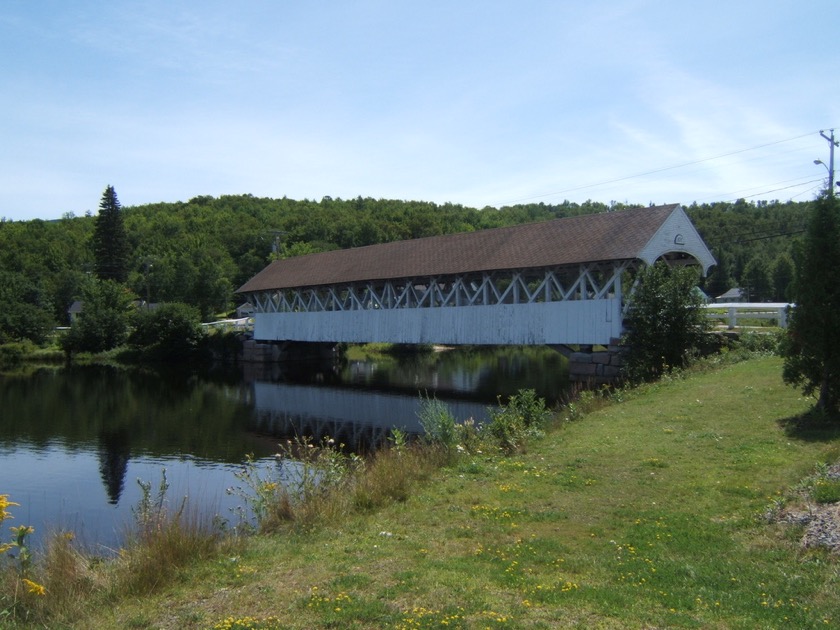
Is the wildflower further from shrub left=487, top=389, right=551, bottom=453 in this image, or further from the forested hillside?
the forested hillside

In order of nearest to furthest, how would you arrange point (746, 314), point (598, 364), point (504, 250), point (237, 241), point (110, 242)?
point (598, 364) → point (746, 314) → point (504, 250) → point (110, 242) → point (237, 241)

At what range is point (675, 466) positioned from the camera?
816 centimetres

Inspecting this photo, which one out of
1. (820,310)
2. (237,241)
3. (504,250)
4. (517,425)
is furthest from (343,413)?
(237,241)

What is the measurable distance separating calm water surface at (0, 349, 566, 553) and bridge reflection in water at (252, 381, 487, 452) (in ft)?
0.12

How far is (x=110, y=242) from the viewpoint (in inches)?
2336

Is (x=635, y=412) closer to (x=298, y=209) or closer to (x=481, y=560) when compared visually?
(x=481, y=560)

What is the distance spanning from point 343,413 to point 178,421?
4.58 meters

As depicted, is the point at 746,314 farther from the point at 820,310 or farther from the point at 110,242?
the point at 110,242

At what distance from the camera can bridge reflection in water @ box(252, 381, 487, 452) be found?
1700 centimetres

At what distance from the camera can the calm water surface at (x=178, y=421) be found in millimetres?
11055

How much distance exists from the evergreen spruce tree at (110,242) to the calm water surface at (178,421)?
2267 centimetres

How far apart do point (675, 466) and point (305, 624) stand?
5.31 meters

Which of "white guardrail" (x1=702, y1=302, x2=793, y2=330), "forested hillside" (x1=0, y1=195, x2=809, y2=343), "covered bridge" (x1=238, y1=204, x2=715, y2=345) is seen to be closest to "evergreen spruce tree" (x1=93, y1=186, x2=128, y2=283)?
"forested hillside" (x1=0, y1=195, x2=809, y2=343)

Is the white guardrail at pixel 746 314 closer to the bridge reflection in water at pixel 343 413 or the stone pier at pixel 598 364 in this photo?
the stone pier at pixel 598 364
